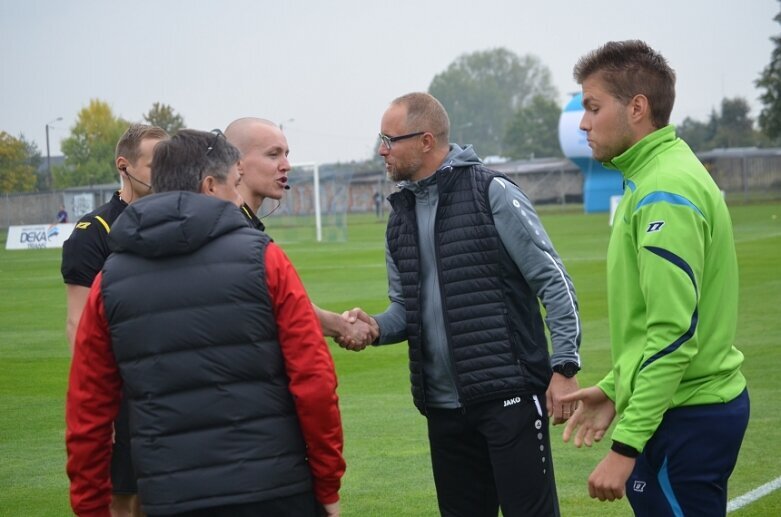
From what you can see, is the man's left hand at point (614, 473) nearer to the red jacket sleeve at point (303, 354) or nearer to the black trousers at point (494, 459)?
the red jacket sleeve at point (303, 354)

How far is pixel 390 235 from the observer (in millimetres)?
5766

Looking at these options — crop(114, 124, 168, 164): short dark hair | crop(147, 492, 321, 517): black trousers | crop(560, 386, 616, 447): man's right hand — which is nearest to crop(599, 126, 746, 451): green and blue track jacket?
crop(560, 386, 616, 447): man's right hand

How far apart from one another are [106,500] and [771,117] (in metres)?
74.2

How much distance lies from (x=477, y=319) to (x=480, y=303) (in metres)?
0.08

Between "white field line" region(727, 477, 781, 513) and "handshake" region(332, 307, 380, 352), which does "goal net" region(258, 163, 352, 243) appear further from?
"handshake" region(332, 307, 380, 352)

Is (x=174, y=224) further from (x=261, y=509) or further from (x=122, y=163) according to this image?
(x=122, y=163)

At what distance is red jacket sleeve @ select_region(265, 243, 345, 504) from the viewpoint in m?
3.93

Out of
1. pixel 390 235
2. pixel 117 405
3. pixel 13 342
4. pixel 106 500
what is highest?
pixel 390 235

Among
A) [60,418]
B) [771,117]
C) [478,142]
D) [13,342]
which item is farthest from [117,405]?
[478,142]

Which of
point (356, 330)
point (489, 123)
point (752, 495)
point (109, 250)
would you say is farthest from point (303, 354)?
point (489, 123)

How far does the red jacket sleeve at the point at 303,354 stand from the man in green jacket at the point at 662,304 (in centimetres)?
95

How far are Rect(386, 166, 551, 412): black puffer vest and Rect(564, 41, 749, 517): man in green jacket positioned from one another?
1075 mm

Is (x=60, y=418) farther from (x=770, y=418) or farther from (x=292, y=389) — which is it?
(x=292, y=389)

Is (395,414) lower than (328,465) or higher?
lower
